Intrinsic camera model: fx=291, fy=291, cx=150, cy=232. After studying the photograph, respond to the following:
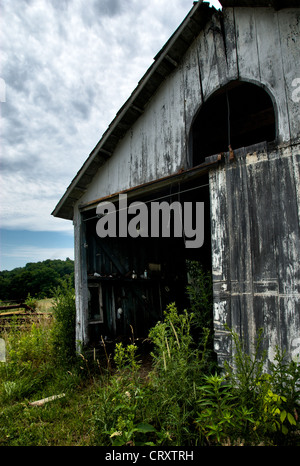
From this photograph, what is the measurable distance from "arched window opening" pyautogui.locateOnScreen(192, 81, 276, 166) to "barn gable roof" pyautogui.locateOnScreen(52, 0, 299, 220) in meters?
0.96

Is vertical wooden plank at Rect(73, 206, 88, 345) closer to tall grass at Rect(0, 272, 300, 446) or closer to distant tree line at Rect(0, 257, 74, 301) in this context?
tall grass at Rect(0, 272, 300, 446)

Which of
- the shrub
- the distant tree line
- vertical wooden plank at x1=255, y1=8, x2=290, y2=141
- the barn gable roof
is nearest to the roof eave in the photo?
the barn gable roof

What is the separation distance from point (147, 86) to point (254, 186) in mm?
2726

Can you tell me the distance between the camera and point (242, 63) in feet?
13.1

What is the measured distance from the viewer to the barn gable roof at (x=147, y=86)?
4263 mm

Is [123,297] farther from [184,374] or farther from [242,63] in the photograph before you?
[242,63]

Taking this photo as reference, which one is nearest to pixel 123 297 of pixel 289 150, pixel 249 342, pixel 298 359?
pixel 249 342

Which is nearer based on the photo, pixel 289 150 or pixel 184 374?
pixel 184 374

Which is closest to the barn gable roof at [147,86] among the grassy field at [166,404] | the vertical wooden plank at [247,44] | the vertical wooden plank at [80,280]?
the vertical wooden plank at [247,44]

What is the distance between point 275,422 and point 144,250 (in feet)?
18.0

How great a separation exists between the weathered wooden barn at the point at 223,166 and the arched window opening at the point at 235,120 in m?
0.03

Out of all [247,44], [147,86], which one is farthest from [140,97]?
[247,44]

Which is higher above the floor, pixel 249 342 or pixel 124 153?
pixel 124 153

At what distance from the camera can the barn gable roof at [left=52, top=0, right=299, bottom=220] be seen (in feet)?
14.0
